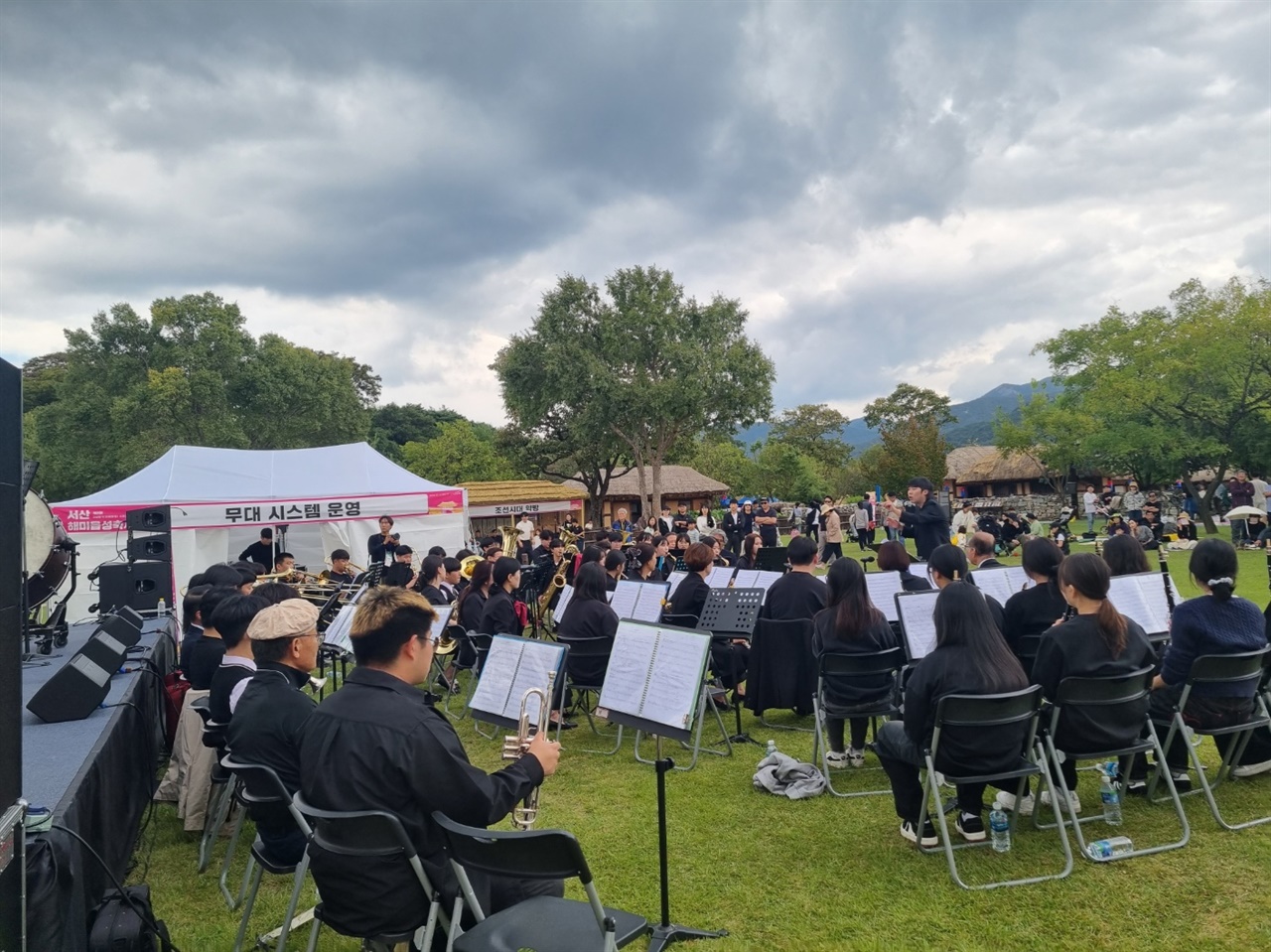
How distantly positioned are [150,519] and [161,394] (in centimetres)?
2842

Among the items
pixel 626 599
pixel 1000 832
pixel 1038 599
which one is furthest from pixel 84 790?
pixel 1038 599

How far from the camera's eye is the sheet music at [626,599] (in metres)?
8.02

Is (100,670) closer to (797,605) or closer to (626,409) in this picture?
(797,605)

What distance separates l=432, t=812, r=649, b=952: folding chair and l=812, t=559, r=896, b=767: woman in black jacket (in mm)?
3224

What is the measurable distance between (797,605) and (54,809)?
5197mm

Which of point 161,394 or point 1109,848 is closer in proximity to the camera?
point 1109,848

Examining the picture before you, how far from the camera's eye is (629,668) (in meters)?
4.81

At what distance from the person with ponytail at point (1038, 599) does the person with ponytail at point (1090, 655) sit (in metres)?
1.25

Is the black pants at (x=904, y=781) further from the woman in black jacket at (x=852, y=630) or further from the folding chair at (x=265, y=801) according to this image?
the folding chair at (x=265, y=801)

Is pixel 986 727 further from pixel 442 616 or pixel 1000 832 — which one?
pixel 442 616

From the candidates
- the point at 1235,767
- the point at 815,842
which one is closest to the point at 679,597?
the point at 815,842

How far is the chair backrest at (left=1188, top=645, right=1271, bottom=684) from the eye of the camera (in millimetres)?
4457

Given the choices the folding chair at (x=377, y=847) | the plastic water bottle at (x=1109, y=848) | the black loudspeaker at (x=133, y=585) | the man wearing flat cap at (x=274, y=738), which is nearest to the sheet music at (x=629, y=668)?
the man wearing flat cap at (x=274, y=738)

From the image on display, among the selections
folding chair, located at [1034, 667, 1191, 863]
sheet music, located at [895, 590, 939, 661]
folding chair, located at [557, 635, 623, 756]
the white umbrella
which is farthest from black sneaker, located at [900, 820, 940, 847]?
the white umbrella
